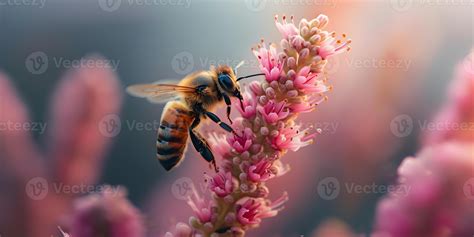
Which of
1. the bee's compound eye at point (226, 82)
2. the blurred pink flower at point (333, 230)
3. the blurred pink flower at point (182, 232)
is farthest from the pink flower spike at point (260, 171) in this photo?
the blurred pink flower at point (333, 230)

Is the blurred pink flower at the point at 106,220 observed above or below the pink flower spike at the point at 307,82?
below

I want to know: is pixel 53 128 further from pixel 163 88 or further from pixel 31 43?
pixel 31 43

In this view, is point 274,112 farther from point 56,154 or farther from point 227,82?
point 56,154

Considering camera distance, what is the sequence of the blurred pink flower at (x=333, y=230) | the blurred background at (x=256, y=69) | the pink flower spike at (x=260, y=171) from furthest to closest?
the blurred background at (x=256, y=69)
the blurred pink flower at (x=333, y=230)
the pink flower spike at (x=260, y=171)

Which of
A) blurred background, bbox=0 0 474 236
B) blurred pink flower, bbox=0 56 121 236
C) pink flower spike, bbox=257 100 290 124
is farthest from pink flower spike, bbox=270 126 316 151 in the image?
blurred pink flower, bbox=0 56 121 236

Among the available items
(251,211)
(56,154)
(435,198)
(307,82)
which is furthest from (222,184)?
(56,154)

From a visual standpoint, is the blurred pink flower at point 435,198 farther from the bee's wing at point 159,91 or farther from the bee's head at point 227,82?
the bee's wing at point 159,91

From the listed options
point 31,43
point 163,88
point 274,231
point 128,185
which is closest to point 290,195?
point 274,231
